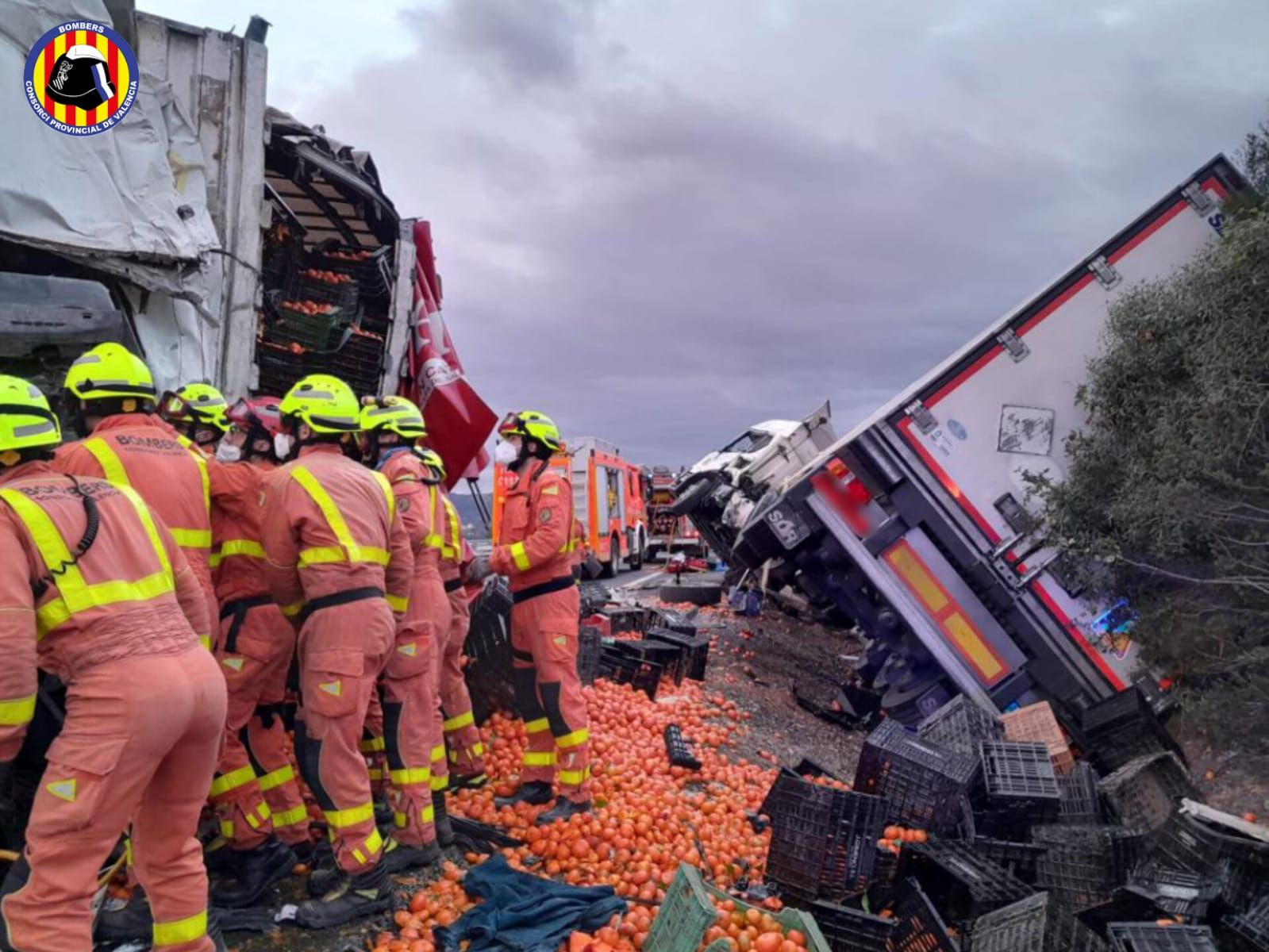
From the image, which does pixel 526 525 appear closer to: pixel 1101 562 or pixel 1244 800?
pixel 1101 562

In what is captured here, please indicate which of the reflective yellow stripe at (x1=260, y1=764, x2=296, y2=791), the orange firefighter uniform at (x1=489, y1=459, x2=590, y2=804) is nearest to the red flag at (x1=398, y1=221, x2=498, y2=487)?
the orange firefighter uniform at (x1=489, y1=459, x2=590, y2=804)

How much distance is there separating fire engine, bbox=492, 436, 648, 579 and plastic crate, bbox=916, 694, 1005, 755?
11090 millimetres

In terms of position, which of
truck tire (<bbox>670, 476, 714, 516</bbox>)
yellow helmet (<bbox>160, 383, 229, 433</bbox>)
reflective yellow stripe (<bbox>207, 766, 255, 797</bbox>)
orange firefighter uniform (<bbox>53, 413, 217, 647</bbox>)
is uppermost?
truck tire (<bbox>670, 476, 714, 516</bbox>)

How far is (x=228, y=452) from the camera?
5.86 m

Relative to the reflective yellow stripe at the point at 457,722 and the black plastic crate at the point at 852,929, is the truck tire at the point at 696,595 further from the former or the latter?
the black plastic crate at the point at 852,929

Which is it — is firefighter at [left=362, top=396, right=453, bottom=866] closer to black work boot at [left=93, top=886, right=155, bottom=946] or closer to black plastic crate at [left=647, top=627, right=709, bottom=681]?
black work boot at [left=93, top=886, right=155, bottom=946]

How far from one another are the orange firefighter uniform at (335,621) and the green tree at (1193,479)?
5366mm

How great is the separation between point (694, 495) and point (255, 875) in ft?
26.2

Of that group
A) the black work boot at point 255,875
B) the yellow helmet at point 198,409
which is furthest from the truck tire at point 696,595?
the black work boot at point 255,875

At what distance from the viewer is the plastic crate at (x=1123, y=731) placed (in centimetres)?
649

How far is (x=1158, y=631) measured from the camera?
705 centimetres

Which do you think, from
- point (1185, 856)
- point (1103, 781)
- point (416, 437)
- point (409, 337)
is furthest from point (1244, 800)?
point (409, 337)

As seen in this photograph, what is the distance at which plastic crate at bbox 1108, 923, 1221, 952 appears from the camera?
12.4 feet

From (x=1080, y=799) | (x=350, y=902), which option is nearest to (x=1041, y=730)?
(x=1080, y=799)
